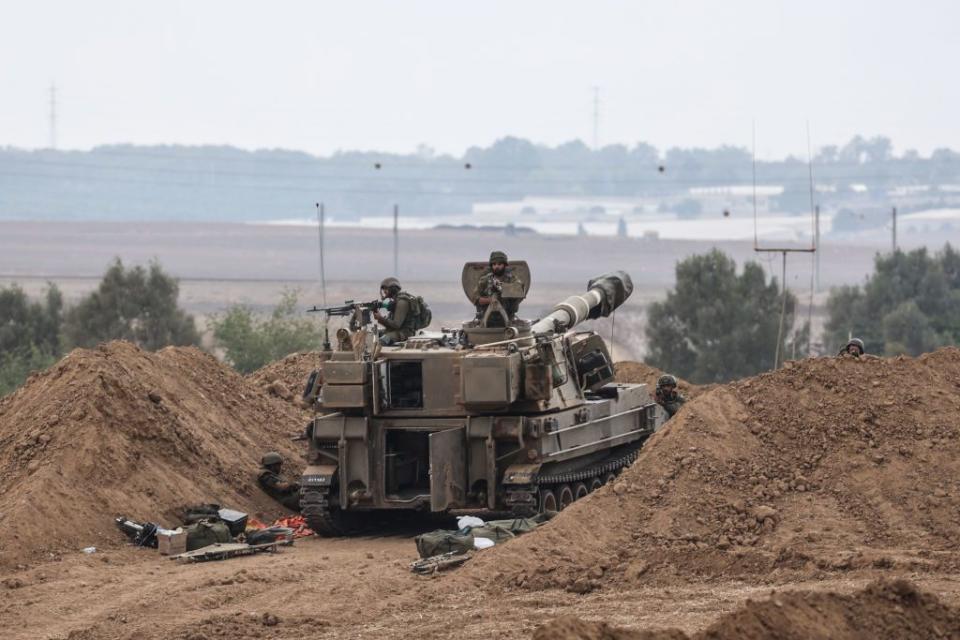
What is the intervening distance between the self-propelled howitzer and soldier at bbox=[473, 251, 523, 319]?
25 centimetres

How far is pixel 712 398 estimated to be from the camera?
64.8 ft

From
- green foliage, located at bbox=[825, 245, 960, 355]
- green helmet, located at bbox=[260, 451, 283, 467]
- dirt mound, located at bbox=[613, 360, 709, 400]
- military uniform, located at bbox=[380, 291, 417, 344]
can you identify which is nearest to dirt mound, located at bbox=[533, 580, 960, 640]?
military uniform, located at bbox=[380, 291, 417, 344]

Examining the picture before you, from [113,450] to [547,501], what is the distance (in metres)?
4.84

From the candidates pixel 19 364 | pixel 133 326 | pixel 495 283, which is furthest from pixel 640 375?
pixel 133 326

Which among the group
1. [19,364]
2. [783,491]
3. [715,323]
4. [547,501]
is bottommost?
[19,364]

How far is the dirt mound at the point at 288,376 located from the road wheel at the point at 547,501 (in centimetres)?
741

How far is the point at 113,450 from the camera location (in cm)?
2130

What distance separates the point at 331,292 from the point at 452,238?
31.4 metres

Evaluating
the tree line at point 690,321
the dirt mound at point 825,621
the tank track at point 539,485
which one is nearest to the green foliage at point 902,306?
the tree line at point 690,321

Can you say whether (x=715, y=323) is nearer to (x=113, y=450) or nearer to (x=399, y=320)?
(x=399, y=320)

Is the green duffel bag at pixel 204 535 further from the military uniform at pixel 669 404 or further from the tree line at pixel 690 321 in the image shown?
the tree line at pixel 690 321

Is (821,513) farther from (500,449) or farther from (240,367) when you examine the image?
(240,367)

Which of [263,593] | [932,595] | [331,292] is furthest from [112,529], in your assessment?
[331,292]

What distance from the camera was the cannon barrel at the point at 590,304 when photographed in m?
22.6
